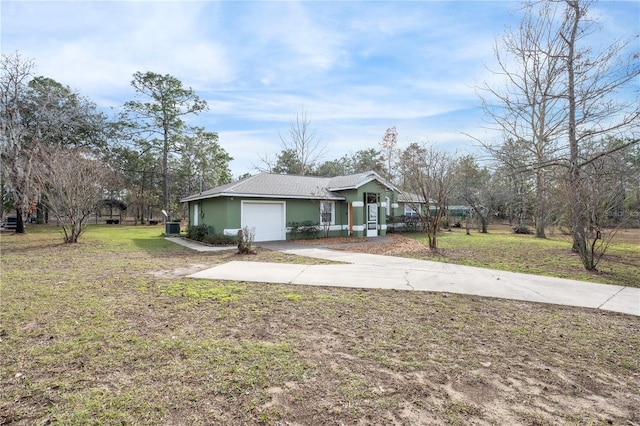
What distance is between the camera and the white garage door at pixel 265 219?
51.7 ft

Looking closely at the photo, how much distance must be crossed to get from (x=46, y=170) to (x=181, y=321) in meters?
15.0

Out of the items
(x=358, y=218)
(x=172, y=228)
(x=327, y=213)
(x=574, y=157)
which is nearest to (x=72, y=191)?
(x=172, y=228)

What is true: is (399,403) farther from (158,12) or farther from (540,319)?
(158,12)

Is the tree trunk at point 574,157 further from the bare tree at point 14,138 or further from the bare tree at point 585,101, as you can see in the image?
the bare tree at point 14,138

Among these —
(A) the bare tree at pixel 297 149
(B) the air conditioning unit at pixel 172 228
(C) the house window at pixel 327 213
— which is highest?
(A) the bare tree at pixel 297 149

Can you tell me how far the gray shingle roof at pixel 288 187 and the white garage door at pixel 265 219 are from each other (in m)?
0.67

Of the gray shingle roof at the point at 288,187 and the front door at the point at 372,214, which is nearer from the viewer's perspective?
the gray shingle roof at the point at 288,187

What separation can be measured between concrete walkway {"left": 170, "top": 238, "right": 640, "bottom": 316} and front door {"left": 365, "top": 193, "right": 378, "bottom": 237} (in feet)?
31.6

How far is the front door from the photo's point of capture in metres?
19.1

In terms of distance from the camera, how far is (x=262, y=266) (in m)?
8.79

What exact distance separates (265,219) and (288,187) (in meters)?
2.52

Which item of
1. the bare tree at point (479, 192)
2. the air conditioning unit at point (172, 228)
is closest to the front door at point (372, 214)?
the bare tree at point (479, 192)

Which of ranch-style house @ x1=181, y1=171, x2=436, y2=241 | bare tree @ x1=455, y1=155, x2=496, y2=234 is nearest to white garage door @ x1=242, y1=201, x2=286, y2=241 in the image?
ranch-style house @ x1=181, y1=171, x2=436, y2=241

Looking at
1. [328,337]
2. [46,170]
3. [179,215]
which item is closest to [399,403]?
[328,337]
